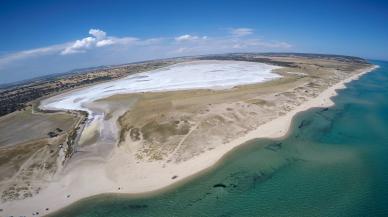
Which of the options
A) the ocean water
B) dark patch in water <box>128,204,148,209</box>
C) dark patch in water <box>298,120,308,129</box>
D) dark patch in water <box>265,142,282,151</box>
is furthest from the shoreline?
dark patch in water <box>298,120,308,129</box>

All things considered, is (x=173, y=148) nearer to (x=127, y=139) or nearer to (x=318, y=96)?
(x=127, y=139)

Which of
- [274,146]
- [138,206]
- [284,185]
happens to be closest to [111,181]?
[138,206]

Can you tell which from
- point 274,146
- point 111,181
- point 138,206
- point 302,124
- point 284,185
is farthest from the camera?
point 302,124

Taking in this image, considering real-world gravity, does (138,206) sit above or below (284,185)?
below

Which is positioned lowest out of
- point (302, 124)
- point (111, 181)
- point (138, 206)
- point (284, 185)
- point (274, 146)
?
point (138, 206)

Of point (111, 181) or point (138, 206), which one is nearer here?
point (138, 206)

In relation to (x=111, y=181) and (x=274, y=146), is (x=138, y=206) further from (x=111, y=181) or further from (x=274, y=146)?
(x=274, y=146)

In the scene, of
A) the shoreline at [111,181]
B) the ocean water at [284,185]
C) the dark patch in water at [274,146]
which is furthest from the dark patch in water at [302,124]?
the shoreline at [111,181]

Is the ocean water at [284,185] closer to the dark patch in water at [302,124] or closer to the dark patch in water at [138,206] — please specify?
the dark patch in water at [138,206]
